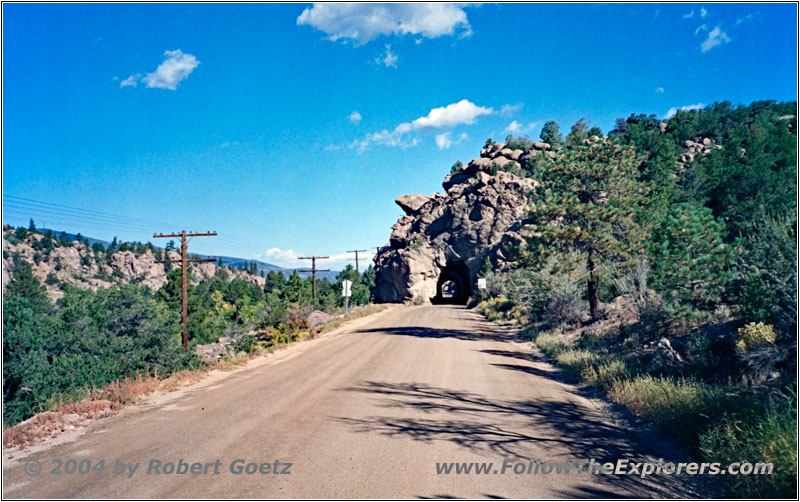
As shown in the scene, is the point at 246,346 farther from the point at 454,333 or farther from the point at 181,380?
the point at 454,333

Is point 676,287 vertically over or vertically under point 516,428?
over

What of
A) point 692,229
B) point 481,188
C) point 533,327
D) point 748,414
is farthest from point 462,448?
point 481,188

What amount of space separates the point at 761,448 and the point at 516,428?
115 inches

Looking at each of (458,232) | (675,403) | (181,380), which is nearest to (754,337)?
(675,403)

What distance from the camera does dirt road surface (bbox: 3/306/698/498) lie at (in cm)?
497

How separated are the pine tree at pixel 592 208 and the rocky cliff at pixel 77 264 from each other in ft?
220

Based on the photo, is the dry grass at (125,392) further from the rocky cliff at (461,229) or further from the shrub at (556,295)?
the rocky cliff at (461,229)

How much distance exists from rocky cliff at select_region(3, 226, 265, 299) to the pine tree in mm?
66950

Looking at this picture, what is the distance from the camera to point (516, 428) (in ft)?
23.2

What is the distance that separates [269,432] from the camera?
6.94 meters

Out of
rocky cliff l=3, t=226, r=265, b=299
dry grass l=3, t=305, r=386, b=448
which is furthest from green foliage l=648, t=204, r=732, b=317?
rocky cliff l=3, t=226, r=265, b=299

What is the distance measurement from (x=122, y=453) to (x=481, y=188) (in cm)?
6177

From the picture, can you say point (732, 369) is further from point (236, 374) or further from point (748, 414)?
point (236, 374)

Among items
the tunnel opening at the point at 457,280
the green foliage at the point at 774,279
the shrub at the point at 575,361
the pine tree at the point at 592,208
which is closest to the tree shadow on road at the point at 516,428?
the shrub at the point at 575,361
